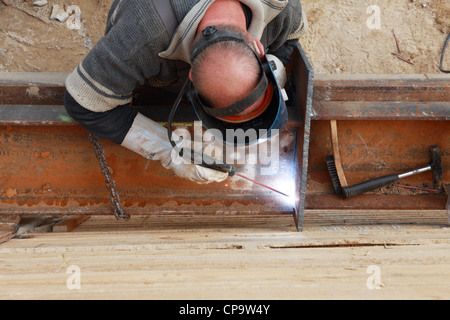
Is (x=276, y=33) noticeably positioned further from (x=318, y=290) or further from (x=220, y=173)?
(x=318, y=290)

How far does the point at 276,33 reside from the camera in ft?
7.88

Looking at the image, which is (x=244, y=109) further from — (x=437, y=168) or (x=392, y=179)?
(x=437, y=168)

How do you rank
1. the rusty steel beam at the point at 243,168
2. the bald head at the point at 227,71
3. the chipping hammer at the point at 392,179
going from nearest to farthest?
the bald head at the point at 227,71
the rusty steel beam at the point at 243,168
the chipping hammer at the point at 392,179

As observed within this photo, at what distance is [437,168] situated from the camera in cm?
259

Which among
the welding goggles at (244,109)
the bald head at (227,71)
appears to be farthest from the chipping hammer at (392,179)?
the bald head at (227,71)

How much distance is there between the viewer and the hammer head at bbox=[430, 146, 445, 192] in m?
2.57

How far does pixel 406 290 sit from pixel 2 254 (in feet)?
6.51

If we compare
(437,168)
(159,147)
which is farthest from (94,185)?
(437,168)

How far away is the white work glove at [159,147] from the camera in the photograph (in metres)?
2.25

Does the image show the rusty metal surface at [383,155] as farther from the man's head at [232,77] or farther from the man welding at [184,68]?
the man's head at [232,77]

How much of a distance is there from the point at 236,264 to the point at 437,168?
1.80 meters

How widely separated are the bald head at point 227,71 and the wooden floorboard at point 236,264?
2.48ft

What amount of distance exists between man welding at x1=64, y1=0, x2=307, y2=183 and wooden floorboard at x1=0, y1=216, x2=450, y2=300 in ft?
1.96
